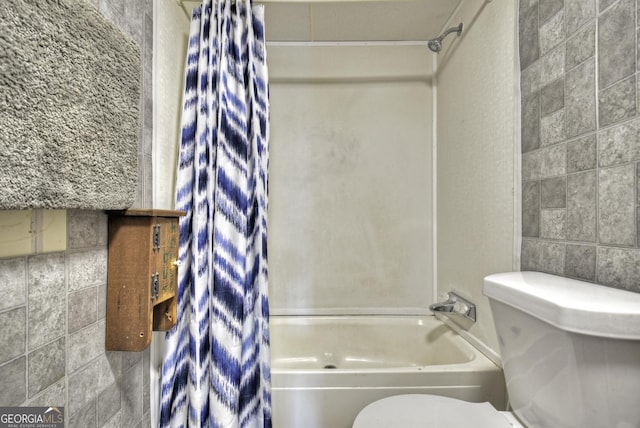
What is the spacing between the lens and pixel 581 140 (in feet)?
2.76

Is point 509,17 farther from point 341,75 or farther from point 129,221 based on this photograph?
point 129,221

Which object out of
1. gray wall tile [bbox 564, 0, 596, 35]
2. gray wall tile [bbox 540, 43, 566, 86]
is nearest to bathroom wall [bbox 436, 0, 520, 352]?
gray wall tile [bbox 540, 43, 566, 86]

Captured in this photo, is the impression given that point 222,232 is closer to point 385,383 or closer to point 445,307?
point 385,383

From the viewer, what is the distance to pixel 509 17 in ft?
3.77

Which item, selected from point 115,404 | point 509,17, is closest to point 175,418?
point 115,404

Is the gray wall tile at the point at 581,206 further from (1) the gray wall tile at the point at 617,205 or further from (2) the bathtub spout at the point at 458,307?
(2) the bathtub spout at the point at 458,307

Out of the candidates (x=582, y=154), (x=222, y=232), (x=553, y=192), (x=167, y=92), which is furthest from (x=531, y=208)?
(x=167, y=92)

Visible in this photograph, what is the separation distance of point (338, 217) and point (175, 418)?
1293mm

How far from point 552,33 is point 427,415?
1.21 meters

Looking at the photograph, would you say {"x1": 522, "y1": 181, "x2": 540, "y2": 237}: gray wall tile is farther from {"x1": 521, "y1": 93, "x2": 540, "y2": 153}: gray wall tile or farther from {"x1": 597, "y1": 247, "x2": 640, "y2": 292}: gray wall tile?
{"x1": 597, "y1": 247, "x2": 640, "y2": 292}: gray wall tile

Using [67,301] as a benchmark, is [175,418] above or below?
below

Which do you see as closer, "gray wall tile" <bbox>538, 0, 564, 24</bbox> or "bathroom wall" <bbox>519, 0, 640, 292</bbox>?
"bathroom wall" <bbox>519, 0, 640, 292</bbox>

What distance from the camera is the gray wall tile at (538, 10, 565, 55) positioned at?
91 cm
